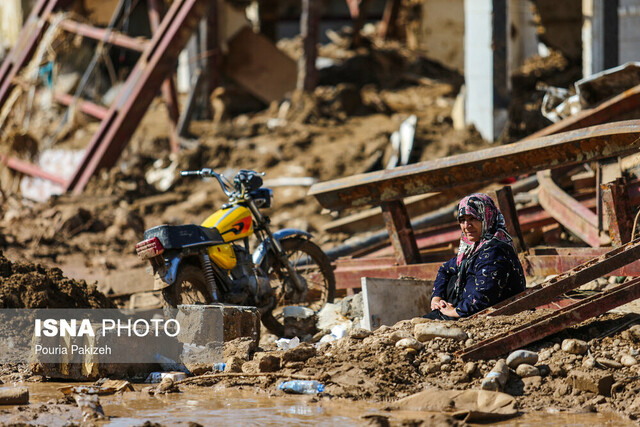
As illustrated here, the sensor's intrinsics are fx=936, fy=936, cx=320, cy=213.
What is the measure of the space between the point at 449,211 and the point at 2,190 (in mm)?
6667

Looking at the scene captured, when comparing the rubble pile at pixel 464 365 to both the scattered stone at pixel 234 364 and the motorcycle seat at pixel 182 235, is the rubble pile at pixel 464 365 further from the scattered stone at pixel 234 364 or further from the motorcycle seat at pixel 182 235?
the motorcycle seat at pixel 182 235

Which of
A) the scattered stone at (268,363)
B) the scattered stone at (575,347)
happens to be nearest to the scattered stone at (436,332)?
the scattered stone at (575,347)

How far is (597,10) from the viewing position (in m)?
11.2

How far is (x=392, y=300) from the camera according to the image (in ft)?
20.7

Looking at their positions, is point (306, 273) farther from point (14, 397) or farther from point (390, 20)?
point (390, 20)

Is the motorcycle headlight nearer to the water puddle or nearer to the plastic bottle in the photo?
the water puddle

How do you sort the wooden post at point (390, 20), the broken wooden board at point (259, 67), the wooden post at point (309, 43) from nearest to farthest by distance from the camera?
the wooden post at point (309, 43)
the broken wooden board at point (259, 67)
the wooden post at point (390, 20)

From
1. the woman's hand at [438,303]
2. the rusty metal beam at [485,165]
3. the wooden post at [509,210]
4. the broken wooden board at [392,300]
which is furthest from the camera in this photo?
the wooden post at [509,210]

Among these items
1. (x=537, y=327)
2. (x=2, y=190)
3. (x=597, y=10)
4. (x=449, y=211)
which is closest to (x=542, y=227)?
(x=449, y=211)

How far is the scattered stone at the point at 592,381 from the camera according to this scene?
4.54 metres

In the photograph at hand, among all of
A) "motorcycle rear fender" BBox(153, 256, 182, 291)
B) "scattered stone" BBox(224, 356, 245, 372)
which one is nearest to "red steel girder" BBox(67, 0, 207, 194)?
"motorcycle rear fender" BBox(153, 256, 182, 291)

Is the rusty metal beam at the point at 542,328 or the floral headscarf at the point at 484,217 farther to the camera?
the floral headscarf at the point at 484,217

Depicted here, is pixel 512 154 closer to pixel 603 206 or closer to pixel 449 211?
pixel 603 206

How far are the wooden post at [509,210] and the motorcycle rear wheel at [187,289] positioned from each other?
2079 millimetres
